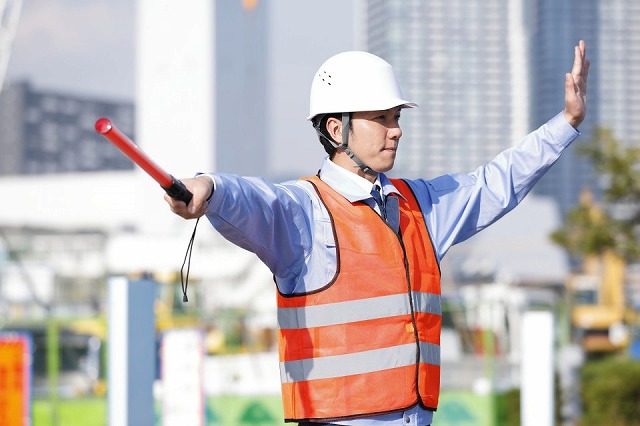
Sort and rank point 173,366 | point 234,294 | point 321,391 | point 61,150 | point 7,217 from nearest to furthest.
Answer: point 321,391, point 173,366, point 234,294, point 7,217, point 61,150

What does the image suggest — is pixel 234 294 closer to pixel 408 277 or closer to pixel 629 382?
pixel 629 382

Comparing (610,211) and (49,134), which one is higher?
(49,134)

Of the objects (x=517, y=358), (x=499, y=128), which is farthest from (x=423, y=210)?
(x=499, y=128)

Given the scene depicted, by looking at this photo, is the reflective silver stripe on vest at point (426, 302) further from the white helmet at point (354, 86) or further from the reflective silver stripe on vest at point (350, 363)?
the white helmet at point (354, 86)

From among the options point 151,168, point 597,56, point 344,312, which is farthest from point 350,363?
point 597,56

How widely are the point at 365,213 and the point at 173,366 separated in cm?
460

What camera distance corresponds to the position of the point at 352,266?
362 centimetres

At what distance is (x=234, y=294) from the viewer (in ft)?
146

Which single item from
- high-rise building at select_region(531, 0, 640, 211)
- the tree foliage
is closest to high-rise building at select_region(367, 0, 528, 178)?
high-rise building at select_region(531, 0, 640, 211)

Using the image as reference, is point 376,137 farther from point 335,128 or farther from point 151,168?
point 151,168

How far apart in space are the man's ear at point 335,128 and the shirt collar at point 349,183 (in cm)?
7

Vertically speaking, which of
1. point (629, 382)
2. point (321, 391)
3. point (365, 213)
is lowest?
point (629, 382)

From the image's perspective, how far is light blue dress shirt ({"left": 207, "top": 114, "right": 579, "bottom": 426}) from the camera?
3.39m

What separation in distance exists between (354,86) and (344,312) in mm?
644
